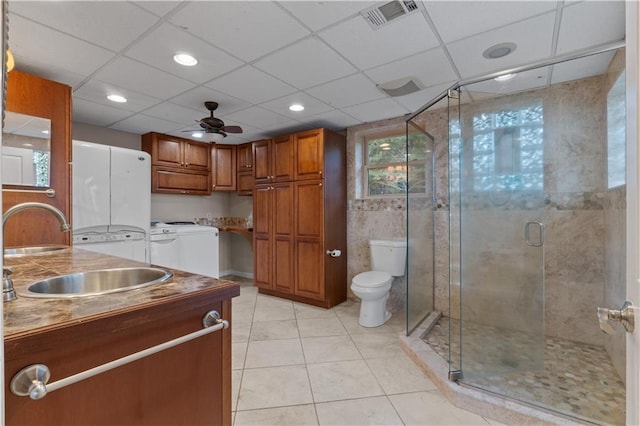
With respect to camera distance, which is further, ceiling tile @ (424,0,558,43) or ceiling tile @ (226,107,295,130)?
ceiling tile @ (226,107,295,130)

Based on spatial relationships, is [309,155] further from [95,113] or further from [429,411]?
[429,411]

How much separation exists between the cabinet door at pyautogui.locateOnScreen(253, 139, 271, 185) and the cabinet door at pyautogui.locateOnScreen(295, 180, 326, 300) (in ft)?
1.81

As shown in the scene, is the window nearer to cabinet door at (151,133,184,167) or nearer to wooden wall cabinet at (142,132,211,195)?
wooden wall cabinet at (142,132,211,195)

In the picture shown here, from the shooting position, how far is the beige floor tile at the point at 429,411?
1594 millimetres

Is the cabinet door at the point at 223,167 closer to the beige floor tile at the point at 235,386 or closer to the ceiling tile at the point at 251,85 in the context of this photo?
the ceiling tile at the point at 251,85

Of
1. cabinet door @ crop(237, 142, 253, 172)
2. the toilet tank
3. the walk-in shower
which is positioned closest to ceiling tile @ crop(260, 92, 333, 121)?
the walk-in shower

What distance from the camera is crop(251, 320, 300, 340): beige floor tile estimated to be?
2664mm

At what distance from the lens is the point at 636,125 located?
62 centimetres

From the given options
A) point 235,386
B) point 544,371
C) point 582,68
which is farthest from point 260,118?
point 544,371

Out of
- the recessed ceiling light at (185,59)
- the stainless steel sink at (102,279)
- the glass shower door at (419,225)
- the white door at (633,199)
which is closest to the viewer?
the white door at (633,199)

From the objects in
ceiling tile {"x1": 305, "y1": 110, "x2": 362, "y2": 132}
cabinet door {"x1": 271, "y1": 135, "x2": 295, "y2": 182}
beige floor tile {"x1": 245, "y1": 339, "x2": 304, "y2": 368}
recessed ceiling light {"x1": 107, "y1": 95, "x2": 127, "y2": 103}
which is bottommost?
beige floor tile {"x1": 245, "y1": 339, "x2": 304, "y2": 368}

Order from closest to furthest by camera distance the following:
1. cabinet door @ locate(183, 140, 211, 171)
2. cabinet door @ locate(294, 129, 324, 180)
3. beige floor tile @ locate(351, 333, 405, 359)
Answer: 1. beige floor tile @ locate(351, 333, 405, 359)
2. cabinet door @ locate(294, 129, 324, 180)
3. cabinet door @ locate(183, 140, 211, 171)

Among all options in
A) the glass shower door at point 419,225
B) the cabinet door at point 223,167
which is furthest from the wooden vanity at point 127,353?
the cabinet door at point 223,167

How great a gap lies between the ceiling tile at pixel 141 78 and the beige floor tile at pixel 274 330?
225 centimetres
